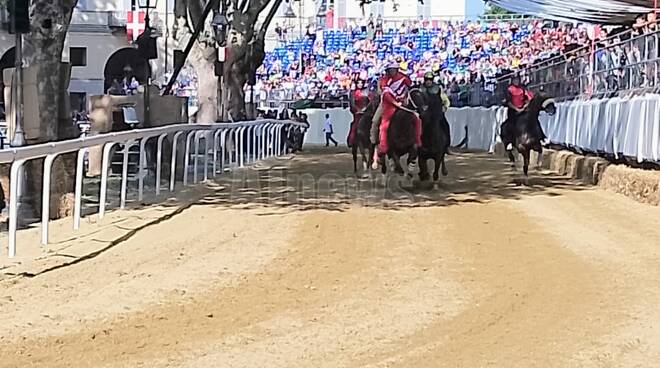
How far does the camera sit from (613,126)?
750 inches

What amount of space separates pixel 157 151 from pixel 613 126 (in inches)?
309

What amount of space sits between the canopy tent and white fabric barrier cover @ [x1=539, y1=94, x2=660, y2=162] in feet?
11.4

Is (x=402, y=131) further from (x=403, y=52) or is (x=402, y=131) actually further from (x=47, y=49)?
(x=403, y=52)

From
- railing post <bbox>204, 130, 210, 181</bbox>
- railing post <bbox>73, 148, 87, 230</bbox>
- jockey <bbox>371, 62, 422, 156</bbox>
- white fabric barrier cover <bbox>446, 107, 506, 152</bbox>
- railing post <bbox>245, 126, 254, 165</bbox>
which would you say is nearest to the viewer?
railing post <bbox>73, 148, 87, 230</bbox>

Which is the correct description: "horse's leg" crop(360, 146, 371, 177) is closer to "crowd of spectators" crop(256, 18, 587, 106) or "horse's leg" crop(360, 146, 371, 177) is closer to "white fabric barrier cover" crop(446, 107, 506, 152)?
"white fabric barrier cover" crop(446, 107, 506, 152)

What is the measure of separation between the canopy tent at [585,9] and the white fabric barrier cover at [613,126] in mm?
3480

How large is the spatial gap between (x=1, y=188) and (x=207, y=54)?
15.9 metres

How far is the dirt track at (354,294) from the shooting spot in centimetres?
680

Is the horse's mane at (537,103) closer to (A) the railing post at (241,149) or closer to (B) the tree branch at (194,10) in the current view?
(A) the railing post at (241,149)

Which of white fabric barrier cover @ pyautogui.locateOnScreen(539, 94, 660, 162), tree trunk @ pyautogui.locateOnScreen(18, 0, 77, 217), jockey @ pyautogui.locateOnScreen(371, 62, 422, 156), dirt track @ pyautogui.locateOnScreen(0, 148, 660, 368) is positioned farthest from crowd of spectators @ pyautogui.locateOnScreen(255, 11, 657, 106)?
dirt track @ pyautogui.locateOnScreen(0, 148, 660, 368)

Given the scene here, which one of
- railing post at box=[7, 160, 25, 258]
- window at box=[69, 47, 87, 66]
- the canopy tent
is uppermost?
the canopy tent

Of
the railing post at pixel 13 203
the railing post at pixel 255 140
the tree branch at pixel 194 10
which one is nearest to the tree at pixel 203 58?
the tree branch at pixel 194 10

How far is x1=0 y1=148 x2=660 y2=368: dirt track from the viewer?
6.80 meters

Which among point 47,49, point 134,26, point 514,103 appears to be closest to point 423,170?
point 514,103
